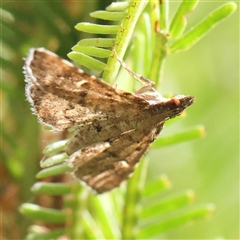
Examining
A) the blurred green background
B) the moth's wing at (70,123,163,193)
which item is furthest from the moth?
the blurred green background

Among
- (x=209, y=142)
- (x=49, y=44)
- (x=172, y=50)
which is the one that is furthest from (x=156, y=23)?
(x=209, y=142)

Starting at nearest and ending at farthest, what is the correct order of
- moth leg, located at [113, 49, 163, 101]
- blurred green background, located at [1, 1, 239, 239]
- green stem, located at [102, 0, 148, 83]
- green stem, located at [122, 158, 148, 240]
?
green stem, located at [102, 0, 148, 83]
moth leg, located at [113, 49, 163, 101]
green stem, located at [122, 158, 148, 240]
blurred green background, located at [1, 1, 239, 239]

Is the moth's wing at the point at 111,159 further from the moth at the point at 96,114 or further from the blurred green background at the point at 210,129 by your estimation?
the blurred green background at the point at 210,129

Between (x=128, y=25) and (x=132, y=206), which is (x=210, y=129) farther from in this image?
(x=128, y=25)

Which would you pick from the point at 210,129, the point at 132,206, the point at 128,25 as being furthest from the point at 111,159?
the point at 210,129

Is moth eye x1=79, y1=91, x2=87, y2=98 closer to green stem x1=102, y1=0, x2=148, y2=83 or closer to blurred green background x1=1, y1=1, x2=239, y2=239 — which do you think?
green stem x1=102, y1=0, x2=148, y2=83

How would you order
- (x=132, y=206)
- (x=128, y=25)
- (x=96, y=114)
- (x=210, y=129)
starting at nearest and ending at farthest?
(x=128, y=25) → (x=96, y=114) → (x=132, y=206) → (x=210, y=129)

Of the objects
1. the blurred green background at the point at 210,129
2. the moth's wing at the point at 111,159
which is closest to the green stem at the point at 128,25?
the moth's wing at the point at 111,159

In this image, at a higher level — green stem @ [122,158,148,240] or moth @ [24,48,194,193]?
moth @ [24,48,194,193]
